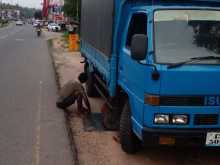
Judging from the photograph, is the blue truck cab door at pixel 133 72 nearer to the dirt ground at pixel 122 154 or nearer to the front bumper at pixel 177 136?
the front bumper at pixel 177 136

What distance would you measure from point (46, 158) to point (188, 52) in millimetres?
2540

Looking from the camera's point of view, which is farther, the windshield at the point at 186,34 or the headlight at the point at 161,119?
the windshield at the point at 186,34

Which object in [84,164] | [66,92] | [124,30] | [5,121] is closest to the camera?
[84,164]

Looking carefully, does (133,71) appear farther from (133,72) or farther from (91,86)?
(91,86)

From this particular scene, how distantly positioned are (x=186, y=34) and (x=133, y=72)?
2.88 feet

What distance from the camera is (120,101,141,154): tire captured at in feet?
23.6

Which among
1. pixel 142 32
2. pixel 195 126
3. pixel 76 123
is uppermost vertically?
pixel 142 32

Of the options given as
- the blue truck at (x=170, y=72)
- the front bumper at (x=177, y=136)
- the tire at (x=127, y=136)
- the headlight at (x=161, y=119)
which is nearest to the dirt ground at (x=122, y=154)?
the tire at (x=127, y=136)

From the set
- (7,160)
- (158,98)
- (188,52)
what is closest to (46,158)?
(7,160)

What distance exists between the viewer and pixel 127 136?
723 cm

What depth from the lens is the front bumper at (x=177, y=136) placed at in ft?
20.6

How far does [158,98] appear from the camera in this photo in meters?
6.20

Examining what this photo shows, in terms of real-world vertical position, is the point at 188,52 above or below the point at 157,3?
below

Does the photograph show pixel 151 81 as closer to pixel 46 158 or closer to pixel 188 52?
pixel 188 52
